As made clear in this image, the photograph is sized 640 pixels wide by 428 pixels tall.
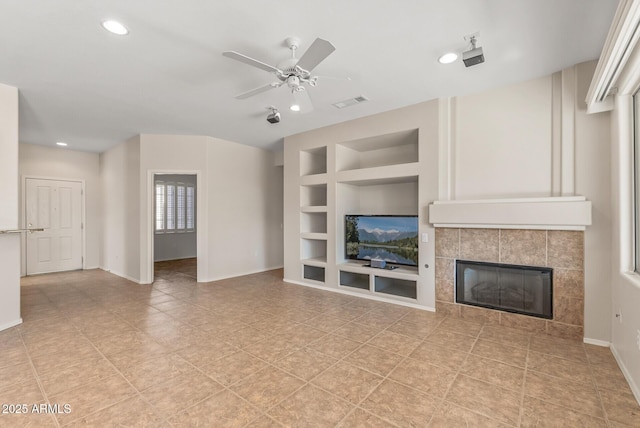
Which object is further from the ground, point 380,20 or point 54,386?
point 380,20

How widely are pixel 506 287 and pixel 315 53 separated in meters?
3.21

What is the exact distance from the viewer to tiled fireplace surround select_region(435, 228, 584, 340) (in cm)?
298

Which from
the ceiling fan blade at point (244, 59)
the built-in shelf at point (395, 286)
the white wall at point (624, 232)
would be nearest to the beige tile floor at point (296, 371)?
the white wall at point (624, 232)

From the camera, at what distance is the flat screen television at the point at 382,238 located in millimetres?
4199

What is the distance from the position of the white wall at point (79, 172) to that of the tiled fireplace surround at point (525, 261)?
7.55m

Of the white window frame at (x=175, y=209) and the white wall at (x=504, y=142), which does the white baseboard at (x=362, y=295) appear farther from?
the white window frame at (x=175, y=209)

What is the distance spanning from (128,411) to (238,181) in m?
4.68

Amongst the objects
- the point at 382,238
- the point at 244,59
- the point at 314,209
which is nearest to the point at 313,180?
the point at 314,209

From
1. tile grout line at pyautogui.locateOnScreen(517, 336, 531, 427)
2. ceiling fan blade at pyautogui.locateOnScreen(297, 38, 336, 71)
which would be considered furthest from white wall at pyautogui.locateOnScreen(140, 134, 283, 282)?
tile grout line at pyautogui.locateOnScreen(517, 336, 531, 427)

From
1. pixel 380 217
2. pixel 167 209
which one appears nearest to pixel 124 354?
pixel 380 217

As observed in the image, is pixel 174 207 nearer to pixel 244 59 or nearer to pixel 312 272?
pixel 312 272

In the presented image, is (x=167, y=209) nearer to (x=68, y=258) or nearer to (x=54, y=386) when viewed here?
(x=68, y=258)

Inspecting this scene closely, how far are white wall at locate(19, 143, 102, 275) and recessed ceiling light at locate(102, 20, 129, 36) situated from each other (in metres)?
5.65

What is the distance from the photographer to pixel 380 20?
2.29 meters
